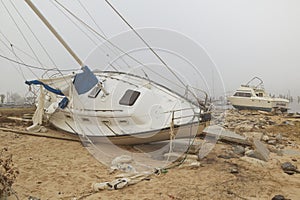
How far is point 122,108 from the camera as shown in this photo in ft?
25.3

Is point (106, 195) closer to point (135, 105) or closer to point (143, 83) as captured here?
point (135, 105)

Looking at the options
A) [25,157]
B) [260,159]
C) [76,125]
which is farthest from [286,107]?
[25,157]

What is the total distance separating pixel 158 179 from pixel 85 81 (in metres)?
4.89

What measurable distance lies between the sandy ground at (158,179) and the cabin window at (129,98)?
1935 millimetres

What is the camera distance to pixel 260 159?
6730 millimetres

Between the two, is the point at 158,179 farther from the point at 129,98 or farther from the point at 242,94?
the point at 242,94

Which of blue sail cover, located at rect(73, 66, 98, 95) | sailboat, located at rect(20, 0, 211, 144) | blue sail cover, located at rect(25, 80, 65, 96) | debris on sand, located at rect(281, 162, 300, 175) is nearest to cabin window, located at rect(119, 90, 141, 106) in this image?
sailboat, located at rect(20, 0, 211, 144)

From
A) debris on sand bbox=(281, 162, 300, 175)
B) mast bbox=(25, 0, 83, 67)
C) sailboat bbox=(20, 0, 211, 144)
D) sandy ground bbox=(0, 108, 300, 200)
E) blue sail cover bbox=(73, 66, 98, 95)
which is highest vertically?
mast bbox=(25, 0, 83, 67)

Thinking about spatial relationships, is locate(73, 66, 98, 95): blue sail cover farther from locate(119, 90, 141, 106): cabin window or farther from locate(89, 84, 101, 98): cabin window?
locate(119, 90, 141, 106): cabin window

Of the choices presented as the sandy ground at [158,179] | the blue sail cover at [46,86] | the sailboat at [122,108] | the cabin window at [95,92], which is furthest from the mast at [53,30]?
the sandy ground at [158,179]

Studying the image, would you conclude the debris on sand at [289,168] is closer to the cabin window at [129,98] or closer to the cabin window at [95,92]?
the cabin window at [129,98]

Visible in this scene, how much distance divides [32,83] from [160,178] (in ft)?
24.6

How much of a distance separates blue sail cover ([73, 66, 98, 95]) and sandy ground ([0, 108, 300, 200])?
2.34 meters

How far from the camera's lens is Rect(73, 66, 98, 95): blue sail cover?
27.4 feet
